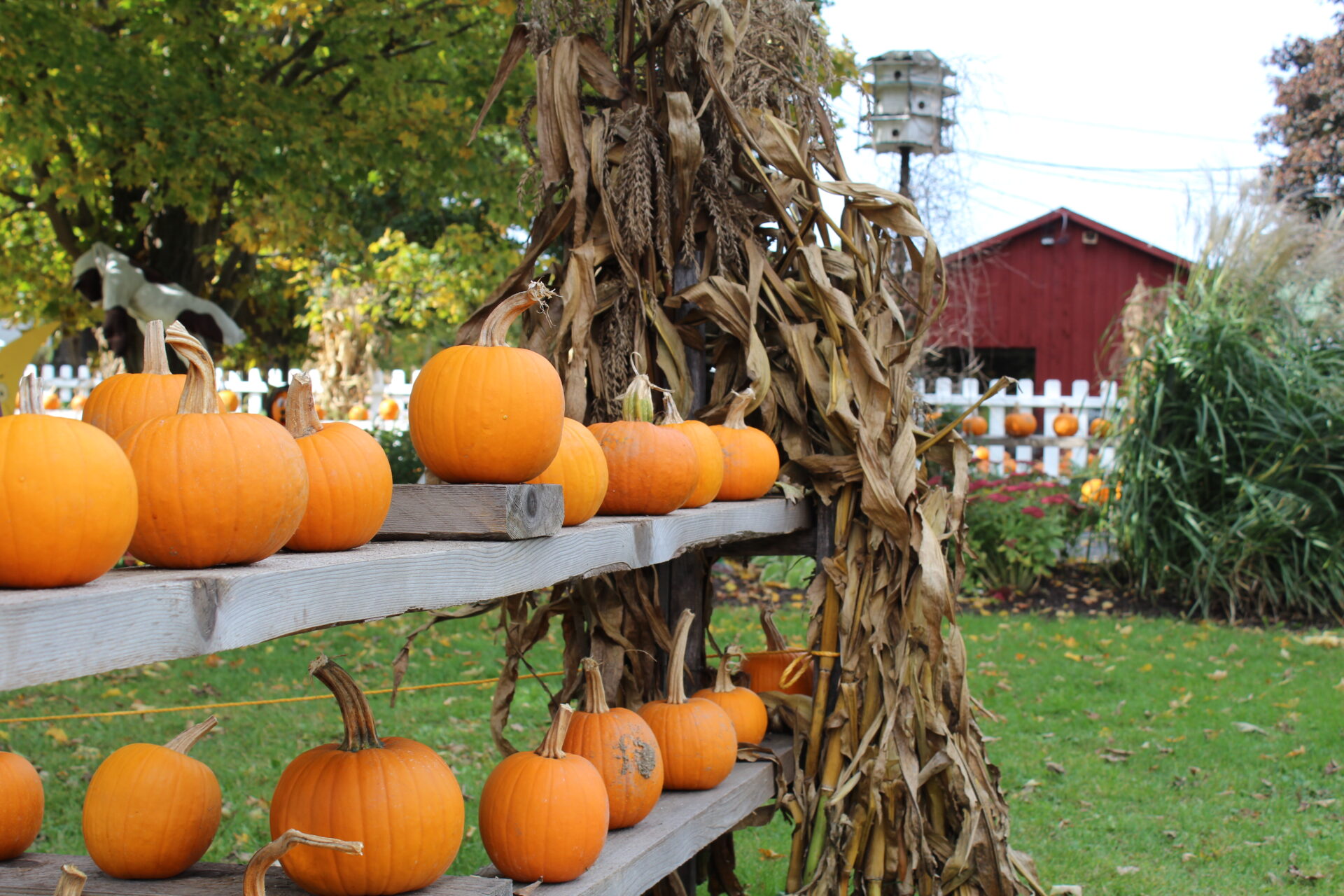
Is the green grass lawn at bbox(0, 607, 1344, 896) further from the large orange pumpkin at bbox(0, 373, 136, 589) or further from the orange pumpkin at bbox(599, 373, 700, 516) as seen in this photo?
the large orange pumpkin at bbox(0, 373, 136, 589)

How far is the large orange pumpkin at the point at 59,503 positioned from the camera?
1226 mm

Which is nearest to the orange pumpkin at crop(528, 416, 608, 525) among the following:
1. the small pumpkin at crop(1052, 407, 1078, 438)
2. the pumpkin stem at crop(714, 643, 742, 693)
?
the pumpkin stem at crop(714, 643, 742, 693)

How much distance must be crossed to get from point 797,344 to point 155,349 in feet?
5.94

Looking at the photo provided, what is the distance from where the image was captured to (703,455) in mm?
2682

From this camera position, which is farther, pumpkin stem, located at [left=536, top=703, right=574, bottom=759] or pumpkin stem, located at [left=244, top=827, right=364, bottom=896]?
pumpkin stem, located at [left=536, top=703, right=574, bottom=759]

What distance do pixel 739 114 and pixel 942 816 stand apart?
1920mm

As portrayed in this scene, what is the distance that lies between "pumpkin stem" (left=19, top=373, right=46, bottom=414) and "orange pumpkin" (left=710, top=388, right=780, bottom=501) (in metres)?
1.71

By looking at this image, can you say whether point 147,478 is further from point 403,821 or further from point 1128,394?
point 1128,394

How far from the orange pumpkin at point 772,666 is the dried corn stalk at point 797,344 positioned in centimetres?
28

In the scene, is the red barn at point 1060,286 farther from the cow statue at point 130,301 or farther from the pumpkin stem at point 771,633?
the pumpkin stem at point 771,633

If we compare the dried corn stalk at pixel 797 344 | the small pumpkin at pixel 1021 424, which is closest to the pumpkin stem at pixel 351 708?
the dried corn stalk at pixel 797 344

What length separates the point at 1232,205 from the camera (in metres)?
8.64

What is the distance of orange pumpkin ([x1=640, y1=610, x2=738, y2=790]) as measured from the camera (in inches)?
103

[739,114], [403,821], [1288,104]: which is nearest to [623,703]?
[403,821]
